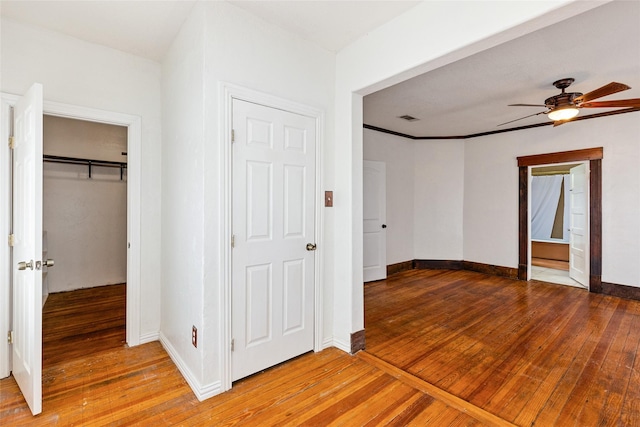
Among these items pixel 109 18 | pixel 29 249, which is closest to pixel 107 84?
pixel 109 18

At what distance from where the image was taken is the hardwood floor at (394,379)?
1.87 metres

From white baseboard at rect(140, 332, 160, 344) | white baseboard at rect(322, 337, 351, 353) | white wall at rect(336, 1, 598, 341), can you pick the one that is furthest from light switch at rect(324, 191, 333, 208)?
white baseboard at rect(140, 332, 160, 344)

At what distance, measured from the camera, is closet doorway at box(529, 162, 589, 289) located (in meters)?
5.03

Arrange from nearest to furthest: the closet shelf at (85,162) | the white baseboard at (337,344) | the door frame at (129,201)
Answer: the door frame at (129,201) < the white baseboard at (337,344) < the closet shelf at (85,162)

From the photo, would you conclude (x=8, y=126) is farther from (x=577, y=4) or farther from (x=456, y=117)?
(x=456, y=117)

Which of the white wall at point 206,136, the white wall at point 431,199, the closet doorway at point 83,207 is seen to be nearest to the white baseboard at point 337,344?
the white wall at point 206,136

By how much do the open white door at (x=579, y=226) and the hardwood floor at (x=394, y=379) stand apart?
1.47 m

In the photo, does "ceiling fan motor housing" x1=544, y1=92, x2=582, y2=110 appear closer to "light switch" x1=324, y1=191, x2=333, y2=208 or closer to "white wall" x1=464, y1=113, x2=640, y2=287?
"white wall" x1=464, y1=113, x2=640, y2=287

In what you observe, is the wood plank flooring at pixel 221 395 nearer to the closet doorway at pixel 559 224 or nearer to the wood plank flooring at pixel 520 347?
the wood plank flooring at pixel 520 347

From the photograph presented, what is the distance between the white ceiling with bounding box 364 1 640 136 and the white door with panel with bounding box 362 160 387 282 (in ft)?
2.90

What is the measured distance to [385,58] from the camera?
7.74ft

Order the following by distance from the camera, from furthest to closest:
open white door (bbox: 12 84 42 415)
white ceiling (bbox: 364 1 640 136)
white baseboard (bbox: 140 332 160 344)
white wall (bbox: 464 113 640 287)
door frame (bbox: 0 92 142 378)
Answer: white wall (bbox: 464 113 640 287), white baseboard (bbox: 140 332 160 344), white ceiling (bbox: 364 1 640 136), door frame (bbox: 0 92 142 378), open white door (bbox: 12 84 42 415)

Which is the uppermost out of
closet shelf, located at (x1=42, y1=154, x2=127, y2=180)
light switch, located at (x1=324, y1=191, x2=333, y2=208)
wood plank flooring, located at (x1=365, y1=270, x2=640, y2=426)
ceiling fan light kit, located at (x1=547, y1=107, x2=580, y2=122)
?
ceiling fan light kit, located at (x1=547, y1=107, x2=580, y2=122)

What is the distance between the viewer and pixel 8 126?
225cm
